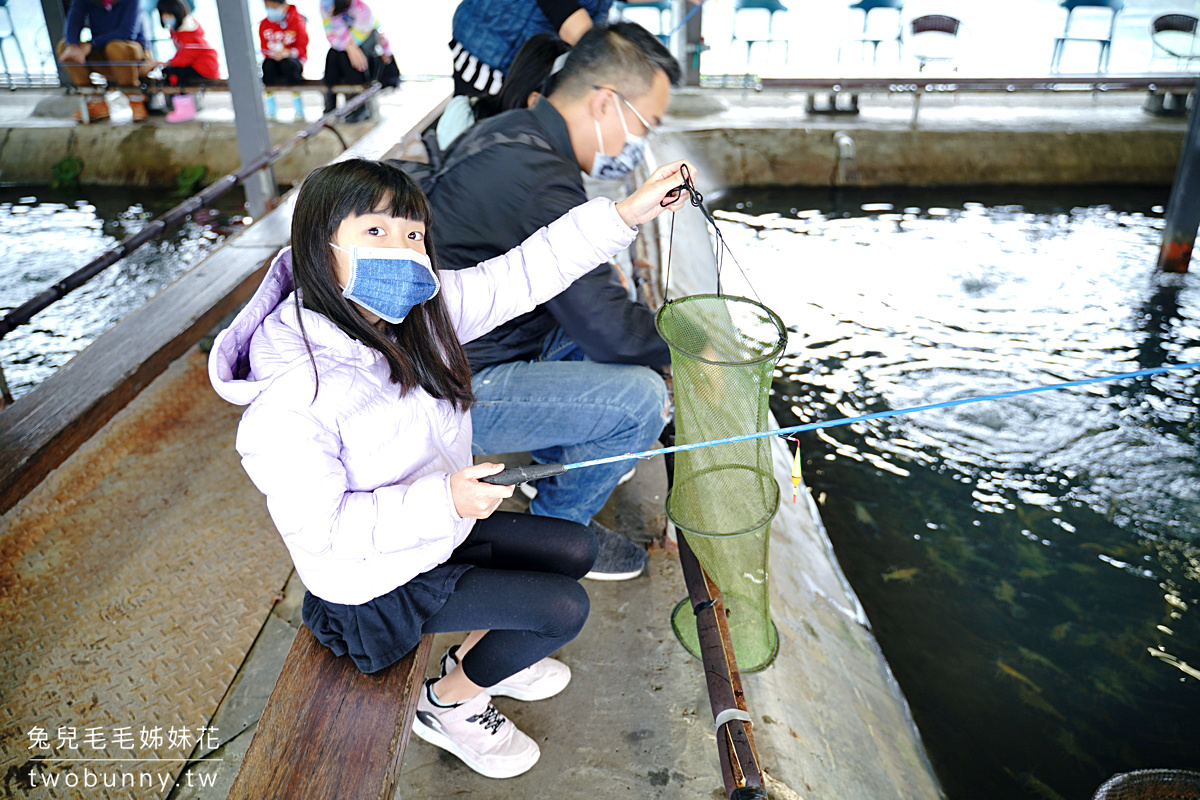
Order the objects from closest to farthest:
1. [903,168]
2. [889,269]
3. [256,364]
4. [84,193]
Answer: [256,364], [889,269], [84,193], [903,168]

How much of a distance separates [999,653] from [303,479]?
2864mm

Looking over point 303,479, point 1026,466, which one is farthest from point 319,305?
point 1026,466

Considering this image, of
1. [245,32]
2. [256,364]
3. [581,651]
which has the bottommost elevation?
[581,651]

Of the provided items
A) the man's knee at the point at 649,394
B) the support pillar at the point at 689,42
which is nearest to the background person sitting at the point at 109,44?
the support pillar at the point at 689,42

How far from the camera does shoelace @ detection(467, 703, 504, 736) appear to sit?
1.90m

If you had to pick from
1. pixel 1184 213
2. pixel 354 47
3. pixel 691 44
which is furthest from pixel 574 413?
pixel 691 44

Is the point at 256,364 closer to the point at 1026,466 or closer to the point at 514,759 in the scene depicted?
the point at 514,759

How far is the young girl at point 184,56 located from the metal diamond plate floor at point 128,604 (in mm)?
6540

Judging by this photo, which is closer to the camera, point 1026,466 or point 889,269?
point 1026,466

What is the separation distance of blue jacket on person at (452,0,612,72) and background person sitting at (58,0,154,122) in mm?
6079

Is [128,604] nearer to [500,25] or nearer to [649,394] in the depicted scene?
[649,394]

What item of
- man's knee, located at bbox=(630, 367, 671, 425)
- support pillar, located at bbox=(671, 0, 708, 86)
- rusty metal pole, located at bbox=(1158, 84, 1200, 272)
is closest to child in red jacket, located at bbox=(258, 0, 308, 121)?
support pillar, located at bbox=(671, 0, 708, 86)

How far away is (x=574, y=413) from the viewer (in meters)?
2.22

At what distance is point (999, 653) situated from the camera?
3.17 m
